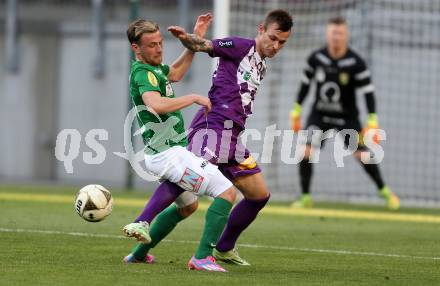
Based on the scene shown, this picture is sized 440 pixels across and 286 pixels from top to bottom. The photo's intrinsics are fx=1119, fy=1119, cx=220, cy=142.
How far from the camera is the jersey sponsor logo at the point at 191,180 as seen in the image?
7.73 m

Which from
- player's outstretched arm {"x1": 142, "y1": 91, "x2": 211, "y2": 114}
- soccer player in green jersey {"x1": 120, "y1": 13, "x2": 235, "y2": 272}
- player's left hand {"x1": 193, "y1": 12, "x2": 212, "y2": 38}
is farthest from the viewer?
player's left hand {"x1": 193, "y1": 12, "x2": 212, "y2": 38}

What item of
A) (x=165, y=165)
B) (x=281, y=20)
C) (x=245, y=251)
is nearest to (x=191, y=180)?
(x=165, y=165)

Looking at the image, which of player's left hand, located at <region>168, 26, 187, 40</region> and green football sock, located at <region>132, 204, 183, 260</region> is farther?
green football sock, located at <region>132, 204, 183, 260</region>

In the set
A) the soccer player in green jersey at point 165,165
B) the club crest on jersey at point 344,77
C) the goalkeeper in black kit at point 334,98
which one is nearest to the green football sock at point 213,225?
the soccer player in green jersey at point 165,165

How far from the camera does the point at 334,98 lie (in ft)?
48.0

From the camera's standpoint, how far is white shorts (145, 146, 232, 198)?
25.4ft

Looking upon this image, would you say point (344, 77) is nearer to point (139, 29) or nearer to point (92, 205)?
point (139, 29)

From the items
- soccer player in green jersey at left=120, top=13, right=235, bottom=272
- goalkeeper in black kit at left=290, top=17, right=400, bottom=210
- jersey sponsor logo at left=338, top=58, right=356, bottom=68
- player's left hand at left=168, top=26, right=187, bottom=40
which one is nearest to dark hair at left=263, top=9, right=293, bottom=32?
player's left hand at left=168, top=26, right=187, bottom=40

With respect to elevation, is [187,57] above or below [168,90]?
above

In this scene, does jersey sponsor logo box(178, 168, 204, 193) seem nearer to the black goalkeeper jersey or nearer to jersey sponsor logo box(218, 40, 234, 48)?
jersey sponsor logo box(218, 40, 234, 48)

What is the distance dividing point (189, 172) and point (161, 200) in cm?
30

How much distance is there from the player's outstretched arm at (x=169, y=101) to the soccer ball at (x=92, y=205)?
83cm

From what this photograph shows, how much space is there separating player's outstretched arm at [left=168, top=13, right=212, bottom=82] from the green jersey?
30 centimetres

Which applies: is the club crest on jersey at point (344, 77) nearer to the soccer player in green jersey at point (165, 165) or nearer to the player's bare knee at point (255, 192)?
the player's bare knee at point (255, 192)
